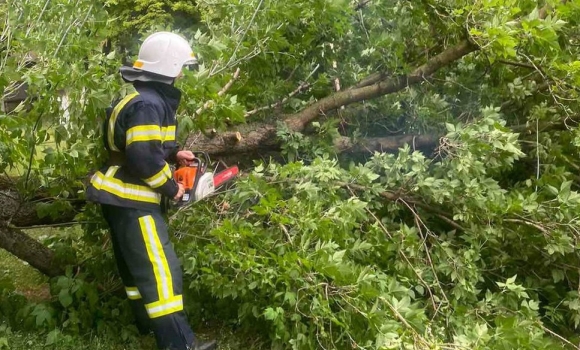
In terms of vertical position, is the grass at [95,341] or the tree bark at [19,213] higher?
the tree bark at [19,213]

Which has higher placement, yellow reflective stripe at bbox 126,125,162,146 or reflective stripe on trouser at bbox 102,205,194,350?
yellow reflective stripe at bbox 126,125,162,146

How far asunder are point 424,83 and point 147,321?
9.16ft

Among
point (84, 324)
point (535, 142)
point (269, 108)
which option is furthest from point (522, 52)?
point (84, 324)

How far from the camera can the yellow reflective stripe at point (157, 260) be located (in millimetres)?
3258

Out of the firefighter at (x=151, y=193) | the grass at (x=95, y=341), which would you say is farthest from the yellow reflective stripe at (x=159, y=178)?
the grass at (x=95, y=341)

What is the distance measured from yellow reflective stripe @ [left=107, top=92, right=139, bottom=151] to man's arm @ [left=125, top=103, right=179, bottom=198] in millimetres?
88

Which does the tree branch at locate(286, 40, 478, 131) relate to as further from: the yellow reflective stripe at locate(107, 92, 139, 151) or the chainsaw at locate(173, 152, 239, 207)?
the yellow reflective stripe at locate(107, 92, 139, 151)

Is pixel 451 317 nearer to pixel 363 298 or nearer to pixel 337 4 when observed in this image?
pixel 363 298

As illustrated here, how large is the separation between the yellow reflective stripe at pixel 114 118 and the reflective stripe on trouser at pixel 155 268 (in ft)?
1.12

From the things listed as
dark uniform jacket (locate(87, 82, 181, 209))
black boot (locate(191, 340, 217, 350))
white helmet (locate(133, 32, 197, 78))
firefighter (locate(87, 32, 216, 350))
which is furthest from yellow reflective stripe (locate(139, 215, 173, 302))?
white helmet (locate(133, 32, 197, 78))

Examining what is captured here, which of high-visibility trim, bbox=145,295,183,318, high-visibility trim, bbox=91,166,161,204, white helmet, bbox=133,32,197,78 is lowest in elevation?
high-visibility trim, bbox=145,295,183,318

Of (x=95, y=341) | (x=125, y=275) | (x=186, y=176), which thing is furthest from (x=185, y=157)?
→ (x=95, y=341)

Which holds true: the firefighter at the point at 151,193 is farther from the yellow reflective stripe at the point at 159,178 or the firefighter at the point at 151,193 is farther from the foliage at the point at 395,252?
the foliage at the point at 395,252

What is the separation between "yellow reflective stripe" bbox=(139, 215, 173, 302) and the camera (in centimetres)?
326
